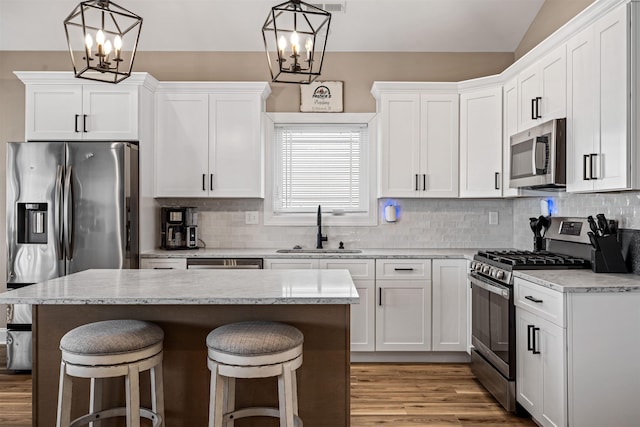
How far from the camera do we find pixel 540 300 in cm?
261

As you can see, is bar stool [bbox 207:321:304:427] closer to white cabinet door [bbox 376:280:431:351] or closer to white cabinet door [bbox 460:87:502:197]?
white cabinet door [bbox 376:280:431:351]

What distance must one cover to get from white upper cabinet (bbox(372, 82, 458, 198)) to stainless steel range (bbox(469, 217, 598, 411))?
35.9 inches

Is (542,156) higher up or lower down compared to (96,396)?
higher up

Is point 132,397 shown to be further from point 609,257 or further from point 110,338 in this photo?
point 609,257

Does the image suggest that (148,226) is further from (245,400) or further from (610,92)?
(610,92)

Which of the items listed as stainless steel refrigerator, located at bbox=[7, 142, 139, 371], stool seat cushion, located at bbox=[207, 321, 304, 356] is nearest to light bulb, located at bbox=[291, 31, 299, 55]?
stool seat cushion, located at bbox=[207, 321, 304, 356]

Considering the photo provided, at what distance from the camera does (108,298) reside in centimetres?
199

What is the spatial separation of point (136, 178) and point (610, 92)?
135 inches

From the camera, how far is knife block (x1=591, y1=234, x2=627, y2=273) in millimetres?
2766

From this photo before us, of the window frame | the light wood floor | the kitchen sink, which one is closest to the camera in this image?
the light wood floor

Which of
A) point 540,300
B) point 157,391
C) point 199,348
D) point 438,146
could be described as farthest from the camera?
point 438,146

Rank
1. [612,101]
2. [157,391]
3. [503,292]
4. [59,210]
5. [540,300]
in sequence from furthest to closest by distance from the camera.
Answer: [59,210]
[503,292]
[540,300]
[612,101]
[157,391]

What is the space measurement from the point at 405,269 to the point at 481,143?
130cm

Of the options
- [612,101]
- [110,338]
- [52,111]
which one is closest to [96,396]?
[110,338]
